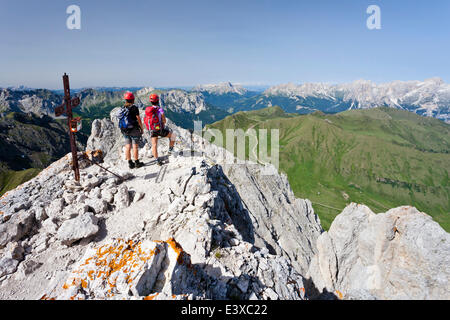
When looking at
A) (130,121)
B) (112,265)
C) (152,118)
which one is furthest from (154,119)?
(112,265)

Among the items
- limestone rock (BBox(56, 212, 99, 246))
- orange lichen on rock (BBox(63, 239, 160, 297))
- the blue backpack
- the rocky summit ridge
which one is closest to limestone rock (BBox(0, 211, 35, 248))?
the rocky summit ridge

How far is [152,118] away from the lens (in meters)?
15.1

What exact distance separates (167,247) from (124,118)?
10.6m

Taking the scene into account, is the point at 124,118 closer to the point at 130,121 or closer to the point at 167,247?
the point at 130,121

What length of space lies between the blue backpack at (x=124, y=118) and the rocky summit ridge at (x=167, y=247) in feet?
11.7

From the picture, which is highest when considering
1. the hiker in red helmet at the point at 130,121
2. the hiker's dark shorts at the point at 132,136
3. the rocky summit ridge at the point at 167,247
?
the hiker in red helmet at the point at 130,121

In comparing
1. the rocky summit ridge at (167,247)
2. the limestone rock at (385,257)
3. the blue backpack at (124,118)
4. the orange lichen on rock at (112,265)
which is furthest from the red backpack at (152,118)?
the limestone rock at (385,257)

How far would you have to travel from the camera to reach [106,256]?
7.24m

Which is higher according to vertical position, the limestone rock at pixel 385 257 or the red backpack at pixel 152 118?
the red backpack at pixel 152 118

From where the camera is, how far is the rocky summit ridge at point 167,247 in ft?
23.0

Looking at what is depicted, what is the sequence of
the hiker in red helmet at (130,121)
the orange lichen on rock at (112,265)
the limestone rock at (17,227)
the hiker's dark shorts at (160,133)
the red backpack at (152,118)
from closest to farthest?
1. the orange lichen on rock at (112,265)
2. the limestone rock at (17,227)
3. the hiker in red helmet at (130,121)
4. the red backpack at (152,118)
5. the hiker's dark shorts at (160,133)

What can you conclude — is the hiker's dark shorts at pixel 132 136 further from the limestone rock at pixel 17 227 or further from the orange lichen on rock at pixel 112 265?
the orange lichen on rock at pixel 112 265

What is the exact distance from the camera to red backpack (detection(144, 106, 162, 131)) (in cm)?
1508

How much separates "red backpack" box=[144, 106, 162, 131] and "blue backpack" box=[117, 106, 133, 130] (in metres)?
1.17
